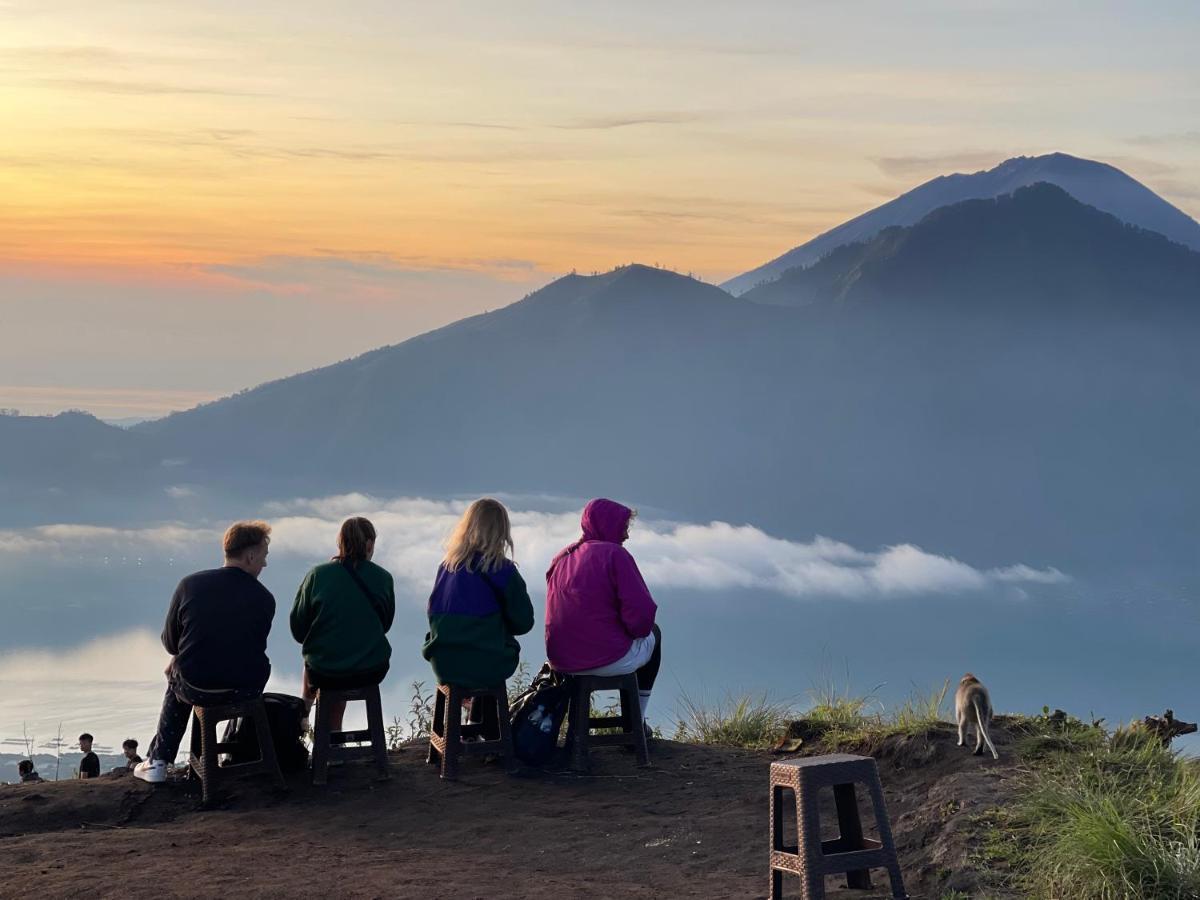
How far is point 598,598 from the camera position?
30.5 feet

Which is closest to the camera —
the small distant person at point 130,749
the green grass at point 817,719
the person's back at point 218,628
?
the person's back at point 218,628

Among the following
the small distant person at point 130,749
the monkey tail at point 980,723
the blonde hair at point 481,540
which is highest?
the blonde hair at point 481,540

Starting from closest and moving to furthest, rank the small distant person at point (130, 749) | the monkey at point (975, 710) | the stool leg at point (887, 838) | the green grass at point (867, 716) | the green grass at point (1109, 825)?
the green grass at point (1109, 825), the stool leg at point (887, 838), the monkey at point (975, 710), the green grass at point (867, 716), the small distant person at point (130, 749)

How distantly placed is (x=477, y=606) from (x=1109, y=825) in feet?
14.2

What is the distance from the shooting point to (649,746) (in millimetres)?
10102

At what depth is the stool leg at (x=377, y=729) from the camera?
30.1 ft

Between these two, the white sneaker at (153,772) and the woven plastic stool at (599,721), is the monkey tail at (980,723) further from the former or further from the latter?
the white sneaker at (153,772)

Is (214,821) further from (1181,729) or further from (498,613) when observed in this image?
(1181,729)

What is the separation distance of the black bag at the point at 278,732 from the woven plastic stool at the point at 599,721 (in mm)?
1820

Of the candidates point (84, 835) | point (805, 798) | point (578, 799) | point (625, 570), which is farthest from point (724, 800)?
point (84, 835)

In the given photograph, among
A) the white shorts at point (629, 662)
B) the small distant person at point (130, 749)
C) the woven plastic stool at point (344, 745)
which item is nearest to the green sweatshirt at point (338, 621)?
the woven plastic stool at point (344, 745)

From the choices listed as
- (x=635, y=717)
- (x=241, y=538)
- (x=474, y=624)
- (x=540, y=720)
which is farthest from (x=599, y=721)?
(x=241, y=538)

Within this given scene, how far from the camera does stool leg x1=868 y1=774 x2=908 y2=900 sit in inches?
256

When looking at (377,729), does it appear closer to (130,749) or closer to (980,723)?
(130,749)
